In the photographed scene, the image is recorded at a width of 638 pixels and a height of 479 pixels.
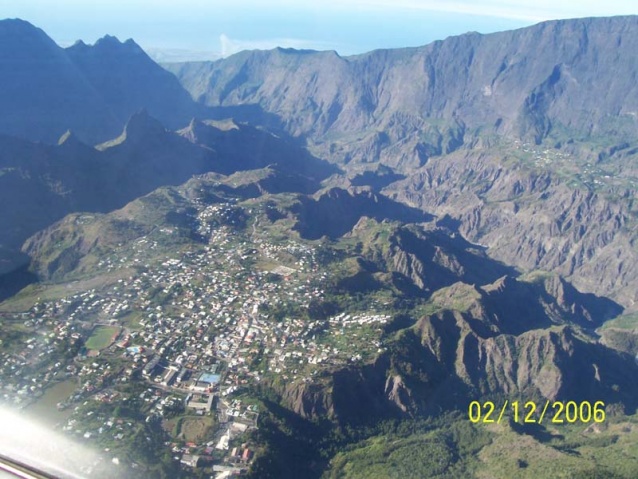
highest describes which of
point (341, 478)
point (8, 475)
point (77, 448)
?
point (8, 475)

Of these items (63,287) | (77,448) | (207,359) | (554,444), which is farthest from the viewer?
(63,287)

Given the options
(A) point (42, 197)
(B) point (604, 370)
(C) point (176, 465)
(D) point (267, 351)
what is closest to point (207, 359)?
(D) point (267, 351)

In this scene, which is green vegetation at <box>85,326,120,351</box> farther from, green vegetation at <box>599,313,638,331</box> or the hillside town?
green vegetation at <box>599,313,638,331</box>

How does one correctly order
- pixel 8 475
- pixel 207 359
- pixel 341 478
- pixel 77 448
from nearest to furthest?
pixel 8 475
pixel 77 448
pixel 341 478
pixel 207 359

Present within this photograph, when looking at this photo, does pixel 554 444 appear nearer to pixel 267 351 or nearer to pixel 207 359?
pixel 267 351
